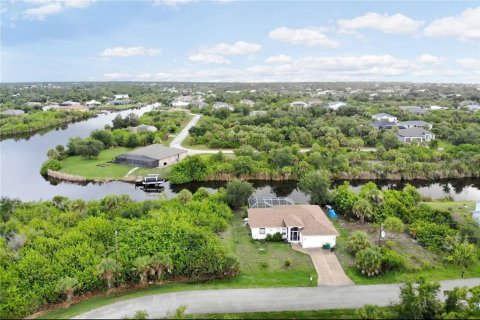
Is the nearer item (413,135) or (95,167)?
(95,167)

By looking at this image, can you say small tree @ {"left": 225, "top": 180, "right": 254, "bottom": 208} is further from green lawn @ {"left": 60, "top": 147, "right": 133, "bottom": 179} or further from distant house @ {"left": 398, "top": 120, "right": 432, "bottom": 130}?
distant house @ {"left": 398, "top": 120, "right": 432, "bottom": 130}

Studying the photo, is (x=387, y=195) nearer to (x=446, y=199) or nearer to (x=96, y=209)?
(x=446, y=199)

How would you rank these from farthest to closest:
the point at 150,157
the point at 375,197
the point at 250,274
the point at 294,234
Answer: the point at 150,157 < the point at 375,197 < the point at 294,234 < the point at 250,274

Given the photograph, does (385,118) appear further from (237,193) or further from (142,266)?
(142,266)

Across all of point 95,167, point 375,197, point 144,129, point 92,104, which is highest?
point 92,104

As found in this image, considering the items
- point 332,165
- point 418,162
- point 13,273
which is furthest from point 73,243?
point 418,162

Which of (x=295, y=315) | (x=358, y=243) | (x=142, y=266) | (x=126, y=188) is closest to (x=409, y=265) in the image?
(x=358, y=243)

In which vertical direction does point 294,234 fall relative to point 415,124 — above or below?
below
